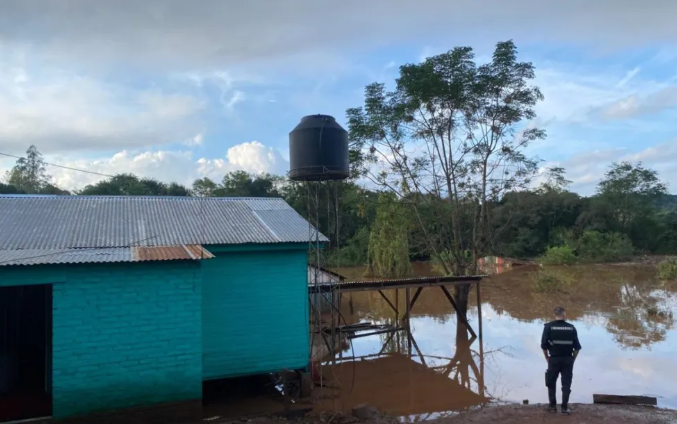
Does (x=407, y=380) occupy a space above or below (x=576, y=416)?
below

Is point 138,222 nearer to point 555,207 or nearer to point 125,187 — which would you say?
point 125,187

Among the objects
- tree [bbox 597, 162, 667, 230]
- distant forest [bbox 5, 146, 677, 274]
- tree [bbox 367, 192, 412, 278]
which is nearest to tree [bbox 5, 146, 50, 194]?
distant forest [bbox 5, 146, 677, 274]

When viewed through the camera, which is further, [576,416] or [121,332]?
[576,416]

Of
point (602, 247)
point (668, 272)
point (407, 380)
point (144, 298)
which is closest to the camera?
point (144, 298)

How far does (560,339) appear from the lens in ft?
25.2

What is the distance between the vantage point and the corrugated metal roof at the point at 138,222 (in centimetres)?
870

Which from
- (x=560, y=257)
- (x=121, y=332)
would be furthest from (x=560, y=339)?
(x=560, y=257)

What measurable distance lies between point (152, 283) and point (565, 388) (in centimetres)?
710

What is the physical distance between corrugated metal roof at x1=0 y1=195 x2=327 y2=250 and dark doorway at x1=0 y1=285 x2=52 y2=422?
1.46 m

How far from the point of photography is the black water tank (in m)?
9.18

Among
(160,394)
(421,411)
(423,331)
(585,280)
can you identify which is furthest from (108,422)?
(585,280)

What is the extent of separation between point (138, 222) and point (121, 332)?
2.79 metres

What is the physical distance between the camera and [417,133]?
2009cm

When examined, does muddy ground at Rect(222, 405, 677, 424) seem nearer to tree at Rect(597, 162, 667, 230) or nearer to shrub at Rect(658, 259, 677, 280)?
shrub at Rect(658, 259, 677, 280)
